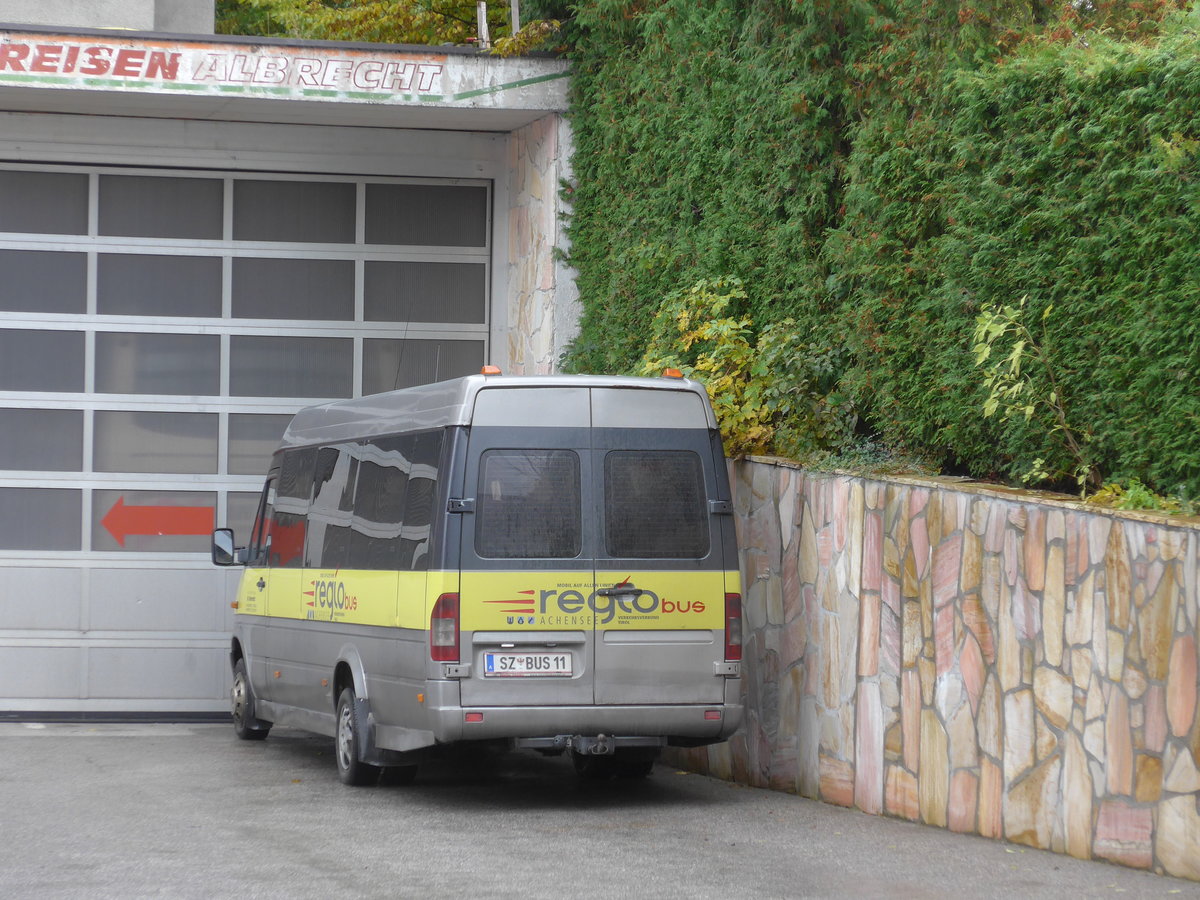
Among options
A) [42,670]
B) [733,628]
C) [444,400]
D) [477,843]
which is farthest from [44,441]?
[477,843]

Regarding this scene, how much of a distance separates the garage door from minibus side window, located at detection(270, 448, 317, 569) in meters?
3.87

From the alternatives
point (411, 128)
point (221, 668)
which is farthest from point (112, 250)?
point (221, 668)

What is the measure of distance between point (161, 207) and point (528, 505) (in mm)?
8302

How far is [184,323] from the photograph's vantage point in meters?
16.1

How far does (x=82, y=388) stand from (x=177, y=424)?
0.92 meters

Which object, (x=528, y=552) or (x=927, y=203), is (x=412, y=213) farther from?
(x=927, y=203)

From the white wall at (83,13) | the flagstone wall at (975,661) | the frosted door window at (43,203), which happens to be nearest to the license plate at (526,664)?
the flagstone wall at (975,661)

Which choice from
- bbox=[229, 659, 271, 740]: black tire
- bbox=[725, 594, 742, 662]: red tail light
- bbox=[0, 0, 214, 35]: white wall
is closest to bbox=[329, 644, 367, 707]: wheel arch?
bbox=[725, 594, 742, 662]: red tail light

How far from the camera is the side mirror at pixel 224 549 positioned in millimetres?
13164

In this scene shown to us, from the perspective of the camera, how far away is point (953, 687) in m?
8.27

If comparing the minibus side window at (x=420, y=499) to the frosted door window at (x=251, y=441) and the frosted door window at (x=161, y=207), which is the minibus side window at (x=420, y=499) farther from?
the frosted door window at (x=161, y=207)

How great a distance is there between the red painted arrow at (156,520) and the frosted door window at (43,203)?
2612mm

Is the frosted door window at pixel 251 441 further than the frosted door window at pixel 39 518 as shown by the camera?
Yes

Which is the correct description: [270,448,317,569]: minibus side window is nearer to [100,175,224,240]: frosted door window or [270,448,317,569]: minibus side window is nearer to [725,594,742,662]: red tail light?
[725,594,742,662]: red tail light
